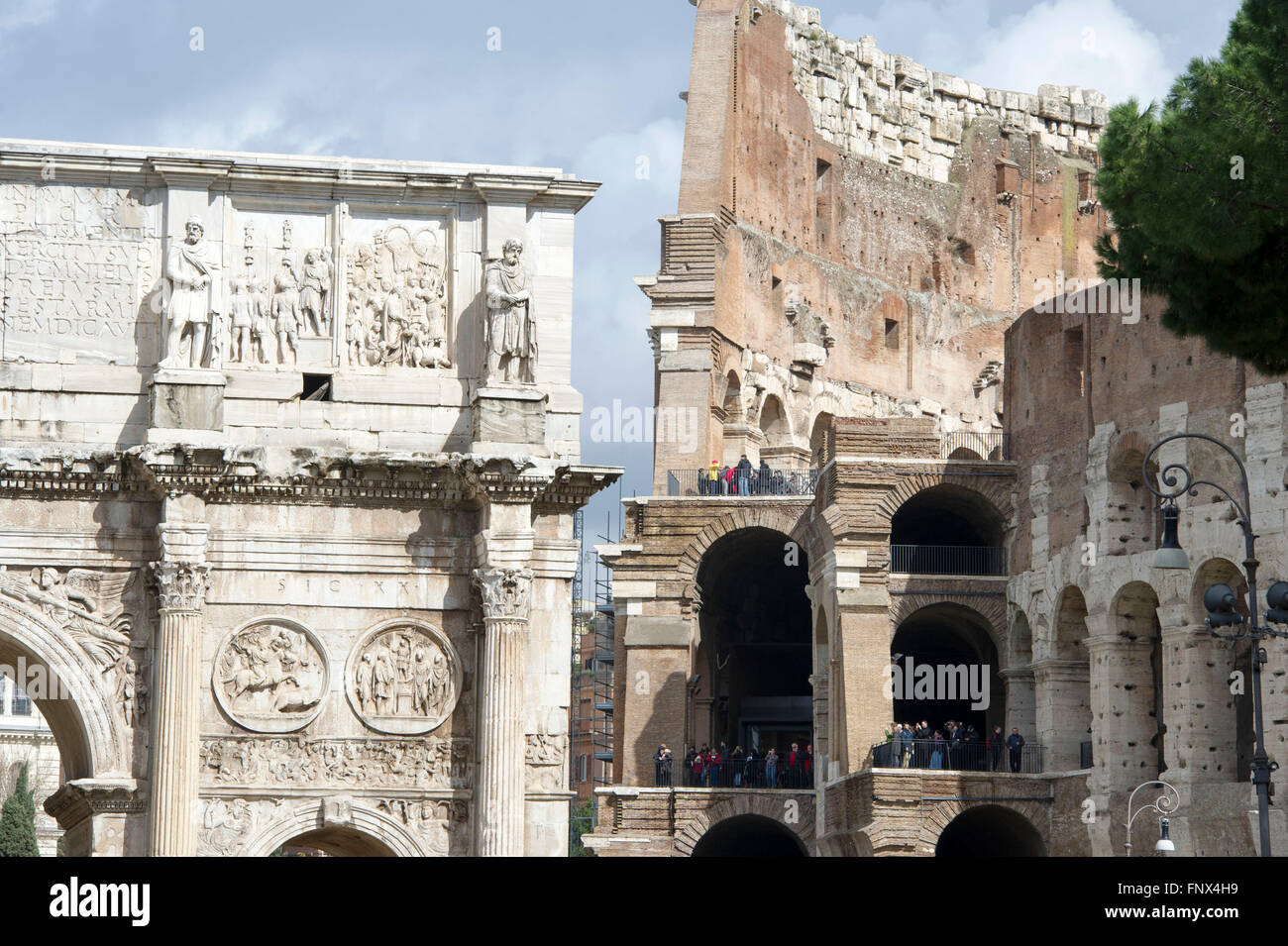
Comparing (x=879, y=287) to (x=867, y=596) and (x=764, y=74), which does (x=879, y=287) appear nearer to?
(x=764, y=74)

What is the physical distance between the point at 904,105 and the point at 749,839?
25.6m

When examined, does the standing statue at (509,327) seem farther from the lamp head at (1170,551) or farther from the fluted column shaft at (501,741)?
the lamp head at (1170,551)

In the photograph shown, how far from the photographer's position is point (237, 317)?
2517cm

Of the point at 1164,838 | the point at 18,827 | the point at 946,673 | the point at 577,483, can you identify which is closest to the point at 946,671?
the point at 946,673

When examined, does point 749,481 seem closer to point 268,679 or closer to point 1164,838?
point 1164,838

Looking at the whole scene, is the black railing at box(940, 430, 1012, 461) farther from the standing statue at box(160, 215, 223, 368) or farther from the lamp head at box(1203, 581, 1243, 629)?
the standing statue at box(160, 215, 223, 368)

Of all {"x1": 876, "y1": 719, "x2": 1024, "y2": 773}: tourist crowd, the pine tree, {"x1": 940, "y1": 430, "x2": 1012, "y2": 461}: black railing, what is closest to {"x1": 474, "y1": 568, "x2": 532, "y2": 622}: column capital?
{"x1": 876, "y1": 719, "x2": 1024, "y2": 773}: tourist crowd

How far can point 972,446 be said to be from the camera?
6494 centimetres

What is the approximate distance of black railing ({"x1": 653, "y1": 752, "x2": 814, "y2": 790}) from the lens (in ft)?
162

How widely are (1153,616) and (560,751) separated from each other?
22.1 metres

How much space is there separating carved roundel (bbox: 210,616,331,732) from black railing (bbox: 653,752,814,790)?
25.2 metres

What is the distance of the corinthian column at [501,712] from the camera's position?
24.1m

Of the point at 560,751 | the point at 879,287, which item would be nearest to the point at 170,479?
the point at 560,751
